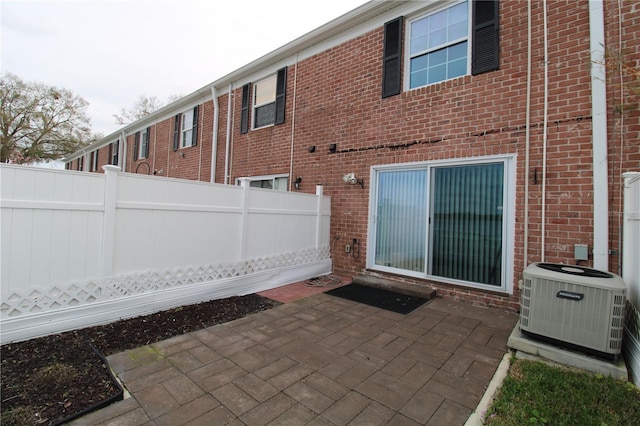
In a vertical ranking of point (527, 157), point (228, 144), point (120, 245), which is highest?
point (228, 144)

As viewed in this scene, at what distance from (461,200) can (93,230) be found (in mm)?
4873

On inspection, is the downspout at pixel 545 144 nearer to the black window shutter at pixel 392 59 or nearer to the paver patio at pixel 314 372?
the paver patio at pixel 314 372

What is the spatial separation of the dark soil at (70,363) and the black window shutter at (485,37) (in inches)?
196

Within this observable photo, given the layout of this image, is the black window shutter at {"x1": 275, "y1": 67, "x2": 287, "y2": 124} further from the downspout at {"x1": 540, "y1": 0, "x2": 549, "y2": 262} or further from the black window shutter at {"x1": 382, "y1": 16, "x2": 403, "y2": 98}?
the downspout at {"x1": 540, "y1": 0, "x2": 549, "y2": 262}

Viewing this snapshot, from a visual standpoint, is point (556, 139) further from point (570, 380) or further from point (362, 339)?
point (362, 339)

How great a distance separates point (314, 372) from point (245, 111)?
7.59 metres

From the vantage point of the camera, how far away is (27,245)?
2756 mm

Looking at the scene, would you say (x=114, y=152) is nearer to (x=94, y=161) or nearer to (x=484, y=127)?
(x=94, y=161)

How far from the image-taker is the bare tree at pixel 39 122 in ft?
57.8

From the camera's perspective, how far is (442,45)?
484 centimetres

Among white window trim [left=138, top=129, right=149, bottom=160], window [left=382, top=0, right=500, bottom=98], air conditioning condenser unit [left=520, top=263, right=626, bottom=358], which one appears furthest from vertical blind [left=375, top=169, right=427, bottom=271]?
white window trim [left=138, top=129, right=149, bottom=160]

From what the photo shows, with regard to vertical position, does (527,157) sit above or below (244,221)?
above

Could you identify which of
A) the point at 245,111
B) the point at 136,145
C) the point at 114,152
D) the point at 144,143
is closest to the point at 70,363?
the point at 245,111

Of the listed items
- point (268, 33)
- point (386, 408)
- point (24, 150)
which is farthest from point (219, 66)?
point (386, 408)
